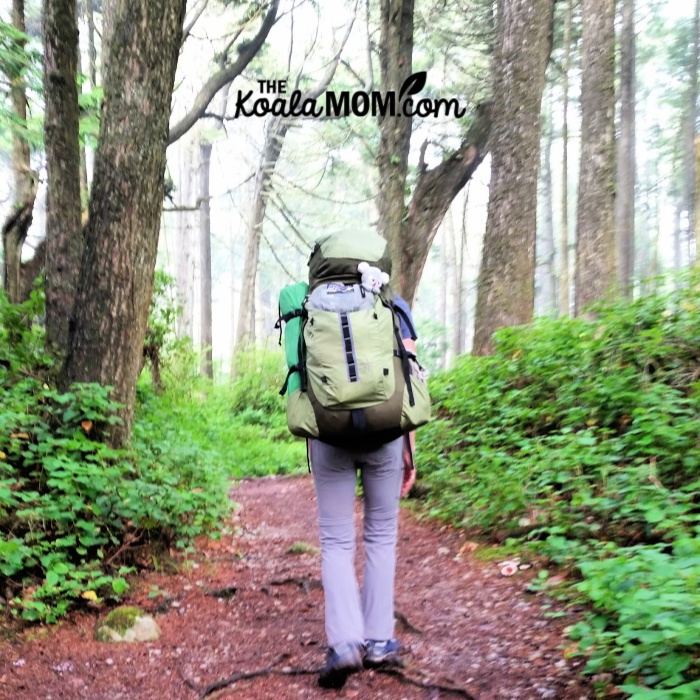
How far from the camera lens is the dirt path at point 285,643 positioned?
106 inches

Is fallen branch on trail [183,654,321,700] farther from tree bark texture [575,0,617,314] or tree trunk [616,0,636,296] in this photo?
tree trunk [616,0,636,296]

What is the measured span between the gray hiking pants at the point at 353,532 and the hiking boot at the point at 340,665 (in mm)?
33

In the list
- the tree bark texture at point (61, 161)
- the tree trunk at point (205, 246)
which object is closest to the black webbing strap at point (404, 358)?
the tree bark texture at point (61, 161)

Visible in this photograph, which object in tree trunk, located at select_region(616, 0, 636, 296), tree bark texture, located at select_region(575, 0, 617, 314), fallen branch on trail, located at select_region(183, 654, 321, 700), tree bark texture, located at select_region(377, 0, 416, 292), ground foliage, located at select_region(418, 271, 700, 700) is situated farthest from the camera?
tree trunk, located at select_region(616, 0, 636, 296)

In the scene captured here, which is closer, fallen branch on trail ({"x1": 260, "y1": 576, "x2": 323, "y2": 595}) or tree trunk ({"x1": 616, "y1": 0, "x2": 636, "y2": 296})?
fallen branch on trail ({"x1": 260, "y1": 576, "x2": 323, "y2": 595})

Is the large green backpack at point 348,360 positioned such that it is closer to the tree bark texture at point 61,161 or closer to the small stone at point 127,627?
the small stone at point 127,627

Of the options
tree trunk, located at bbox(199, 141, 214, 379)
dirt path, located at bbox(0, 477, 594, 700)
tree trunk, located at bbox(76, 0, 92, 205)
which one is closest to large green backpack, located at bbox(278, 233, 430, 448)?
dirt path, located at bbox(0, 477, 594, 700)

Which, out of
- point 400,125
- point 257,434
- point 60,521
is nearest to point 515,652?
point 60,521

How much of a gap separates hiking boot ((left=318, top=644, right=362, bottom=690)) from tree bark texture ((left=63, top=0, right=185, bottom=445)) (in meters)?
2.58

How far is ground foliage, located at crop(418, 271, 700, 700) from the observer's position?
7.33 feet

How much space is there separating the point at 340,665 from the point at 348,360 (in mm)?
1256

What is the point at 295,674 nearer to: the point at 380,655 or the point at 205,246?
the point at 380,655

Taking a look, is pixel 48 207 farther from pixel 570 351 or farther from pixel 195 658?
pixel 570 351

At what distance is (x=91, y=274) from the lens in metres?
4.57
